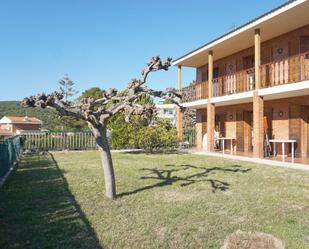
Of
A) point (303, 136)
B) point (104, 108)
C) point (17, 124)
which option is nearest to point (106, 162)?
point (104, 108)

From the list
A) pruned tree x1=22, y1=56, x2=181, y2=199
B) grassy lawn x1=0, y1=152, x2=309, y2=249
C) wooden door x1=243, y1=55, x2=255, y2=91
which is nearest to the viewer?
grassy lawn x1=0, y1=152, x2=309, y2=249

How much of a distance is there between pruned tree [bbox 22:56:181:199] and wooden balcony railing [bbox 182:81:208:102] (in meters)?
12.1

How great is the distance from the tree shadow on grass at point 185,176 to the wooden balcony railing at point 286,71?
15.9ft

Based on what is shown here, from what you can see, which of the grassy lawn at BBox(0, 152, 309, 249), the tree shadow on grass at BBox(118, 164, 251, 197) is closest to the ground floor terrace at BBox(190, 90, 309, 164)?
the tree shadow on grass at BBox(118, 164, 251, 197)

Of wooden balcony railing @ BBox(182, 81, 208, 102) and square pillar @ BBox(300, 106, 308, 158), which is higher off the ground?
wooden balcony railing @ BBox(182, 81, 208, 102)

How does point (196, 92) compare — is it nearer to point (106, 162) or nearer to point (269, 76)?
point (269, 76)

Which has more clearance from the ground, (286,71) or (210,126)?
(286,71)

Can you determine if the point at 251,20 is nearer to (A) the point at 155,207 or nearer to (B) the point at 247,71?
(B) the point at 247,71

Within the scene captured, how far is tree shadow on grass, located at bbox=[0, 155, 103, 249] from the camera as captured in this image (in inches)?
155

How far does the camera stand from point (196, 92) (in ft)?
63.3

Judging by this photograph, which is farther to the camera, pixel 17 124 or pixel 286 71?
pixel 17 124

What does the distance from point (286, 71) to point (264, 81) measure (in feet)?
3.26

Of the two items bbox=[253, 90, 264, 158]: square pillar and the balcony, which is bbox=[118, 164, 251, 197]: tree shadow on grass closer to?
bbox=[253, 90, 264, 158]: square pillar

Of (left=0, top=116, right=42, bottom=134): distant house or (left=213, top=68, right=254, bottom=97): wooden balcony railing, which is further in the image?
(left=0, top=116, right=42, bottom=134): distant house
